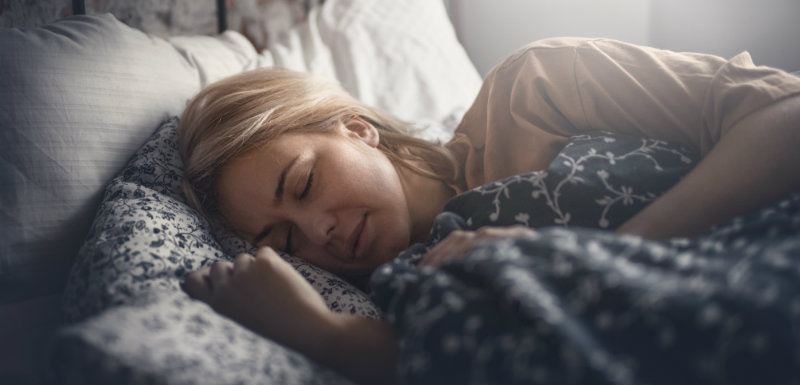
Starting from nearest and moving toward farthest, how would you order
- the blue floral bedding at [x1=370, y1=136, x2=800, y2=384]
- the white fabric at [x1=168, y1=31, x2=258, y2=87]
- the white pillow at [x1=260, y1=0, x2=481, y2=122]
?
the blue floral bedding at [x1=370, y1=136, x2=800, y2=384]
the white fabric at [x1=168, y1=31, x2=258, y2=87]
the white pillow at [x1=260, y1=0, x2=481, y2=122]

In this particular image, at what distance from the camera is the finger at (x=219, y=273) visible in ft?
2.06

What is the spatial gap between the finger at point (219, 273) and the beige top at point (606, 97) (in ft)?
1.59

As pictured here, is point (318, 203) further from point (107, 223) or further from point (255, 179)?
point (107, 223)

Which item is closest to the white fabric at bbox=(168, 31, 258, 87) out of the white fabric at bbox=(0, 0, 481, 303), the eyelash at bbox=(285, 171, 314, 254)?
the white fabric at bbox=(0, 0, 481, 303)

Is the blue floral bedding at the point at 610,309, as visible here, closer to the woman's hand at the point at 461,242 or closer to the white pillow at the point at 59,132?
the woman's hand at the point at 461,242

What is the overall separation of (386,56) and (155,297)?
1.12 metres

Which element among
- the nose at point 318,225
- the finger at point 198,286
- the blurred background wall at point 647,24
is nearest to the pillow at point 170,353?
the finger at point 198,286

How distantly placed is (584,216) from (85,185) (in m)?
0.73

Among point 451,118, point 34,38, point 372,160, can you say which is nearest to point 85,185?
point 34,38

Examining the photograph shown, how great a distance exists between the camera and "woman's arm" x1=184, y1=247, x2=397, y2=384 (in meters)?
0.52

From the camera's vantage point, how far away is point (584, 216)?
692 mm

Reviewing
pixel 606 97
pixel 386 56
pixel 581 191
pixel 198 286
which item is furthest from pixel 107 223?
pixel 386 56

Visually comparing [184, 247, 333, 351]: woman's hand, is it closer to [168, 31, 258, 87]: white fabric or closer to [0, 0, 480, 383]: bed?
[0, 0, 480, 383]: bed

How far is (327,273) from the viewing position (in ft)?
2.71
